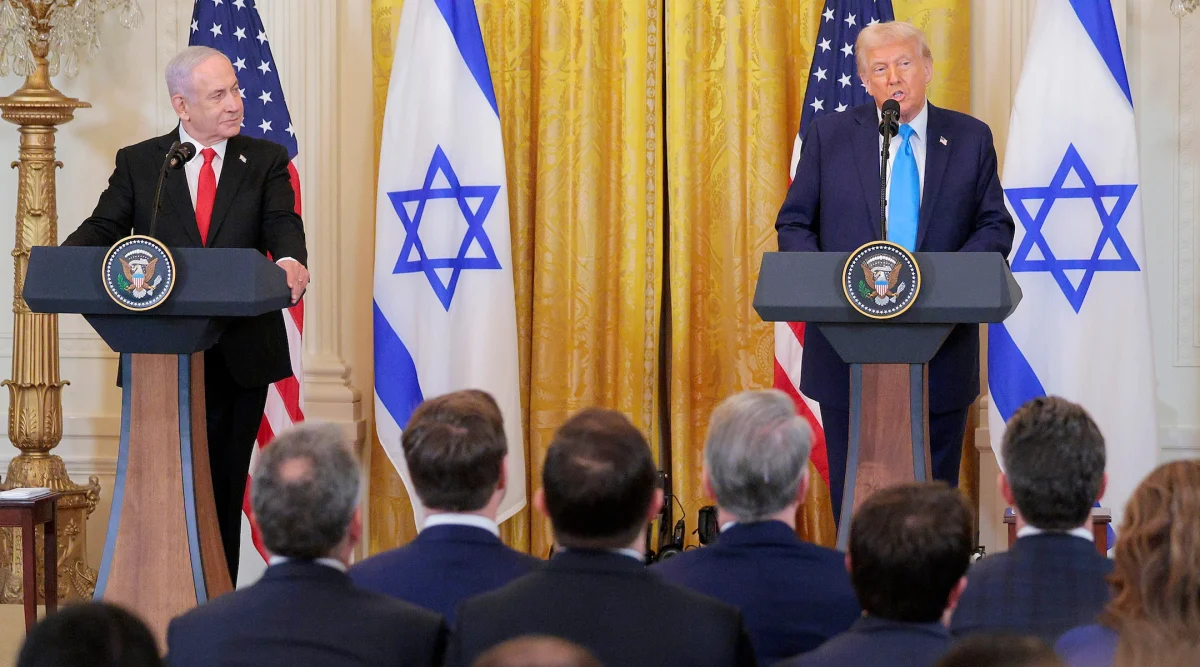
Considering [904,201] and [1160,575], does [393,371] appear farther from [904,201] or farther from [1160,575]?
[1160,575]

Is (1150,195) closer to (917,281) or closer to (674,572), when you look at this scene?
(917,281)

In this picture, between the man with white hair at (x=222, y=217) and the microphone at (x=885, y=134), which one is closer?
the microphone at (x=885, y=134)

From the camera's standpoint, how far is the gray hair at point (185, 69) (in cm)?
409

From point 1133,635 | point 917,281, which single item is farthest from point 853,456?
point 1133,635

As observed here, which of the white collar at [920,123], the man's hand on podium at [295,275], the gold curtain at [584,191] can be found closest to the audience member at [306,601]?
the man's hand on podium at [295,275]

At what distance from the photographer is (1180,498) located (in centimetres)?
196

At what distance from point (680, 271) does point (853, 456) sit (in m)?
2.59

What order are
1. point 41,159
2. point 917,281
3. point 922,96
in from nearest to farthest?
point 917,281
point 922,96
point 41,159

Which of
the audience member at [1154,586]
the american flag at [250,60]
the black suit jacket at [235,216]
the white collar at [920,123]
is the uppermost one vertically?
the american flag at [250,60]

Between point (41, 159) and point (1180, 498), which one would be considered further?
point (41, 159)

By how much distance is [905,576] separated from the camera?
197 centimetres

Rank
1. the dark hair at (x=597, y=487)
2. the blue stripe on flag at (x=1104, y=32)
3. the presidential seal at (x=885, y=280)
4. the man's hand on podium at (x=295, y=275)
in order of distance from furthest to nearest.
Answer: the blue stripe on flag at (x=1104, y=32)
the man's hand on podium at (x=295, y=275)
the presidential seal at (x=885, y=280)
the dark hair at (x=597, y=487)

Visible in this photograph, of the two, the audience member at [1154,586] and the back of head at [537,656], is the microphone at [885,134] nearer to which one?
the audience member at [1154,586]

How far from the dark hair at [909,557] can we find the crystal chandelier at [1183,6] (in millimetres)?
3802
